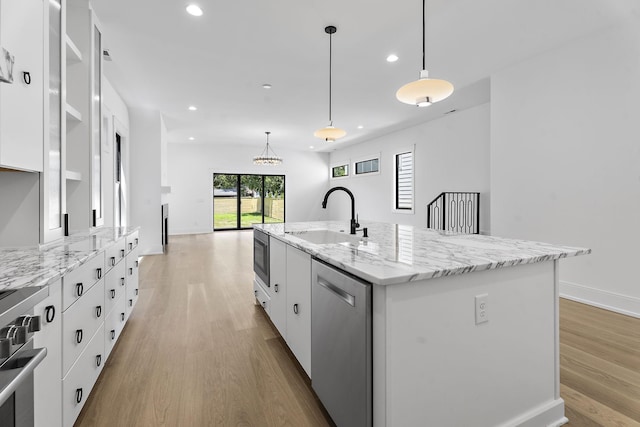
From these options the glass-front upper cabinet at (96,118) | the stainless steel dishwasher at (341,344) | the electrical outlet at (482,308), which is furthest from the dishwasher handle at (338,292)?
the glass-front upper cabinet at (96,118)

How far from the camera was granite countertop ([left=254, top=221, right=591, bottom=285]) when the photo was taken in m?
1.15

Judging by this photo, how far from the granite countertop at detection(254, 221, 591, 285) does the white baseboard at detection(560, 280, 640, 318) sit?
2.30m

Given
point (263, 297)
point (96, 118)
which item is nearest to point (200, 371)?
point (263, 297)

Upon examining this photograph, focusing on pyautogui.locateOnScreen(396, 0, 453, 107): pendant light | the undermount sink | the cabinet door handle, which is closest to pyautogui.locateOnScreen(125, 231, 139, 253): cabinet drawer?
the undermount sink

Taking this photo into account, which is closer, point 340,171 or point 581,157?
point 581,157

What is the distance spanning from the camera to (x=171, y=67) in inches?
160

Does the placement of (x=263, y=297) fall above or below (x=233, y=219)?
below

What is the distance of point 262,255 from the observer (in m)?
2.81

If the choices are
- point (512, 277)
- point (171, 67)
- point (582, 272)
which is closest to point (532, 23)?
point (582, 272)

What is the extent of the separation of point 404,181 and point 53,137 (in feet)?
23.3

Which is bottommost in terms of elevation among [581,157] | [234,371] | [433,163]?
[234,371]

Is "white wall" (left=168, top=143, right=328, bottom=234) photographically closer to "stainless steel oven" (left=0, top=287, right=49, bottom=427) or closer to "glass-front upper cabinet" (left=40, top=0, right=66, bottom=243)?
"glass-front upper cabinet" (left=40, top=0, right=66, bottom=243)

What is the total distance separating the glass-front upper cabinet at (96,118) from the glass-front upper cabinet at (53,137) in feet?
1.84

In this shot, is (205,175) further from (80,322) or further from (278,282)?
(80,322)
